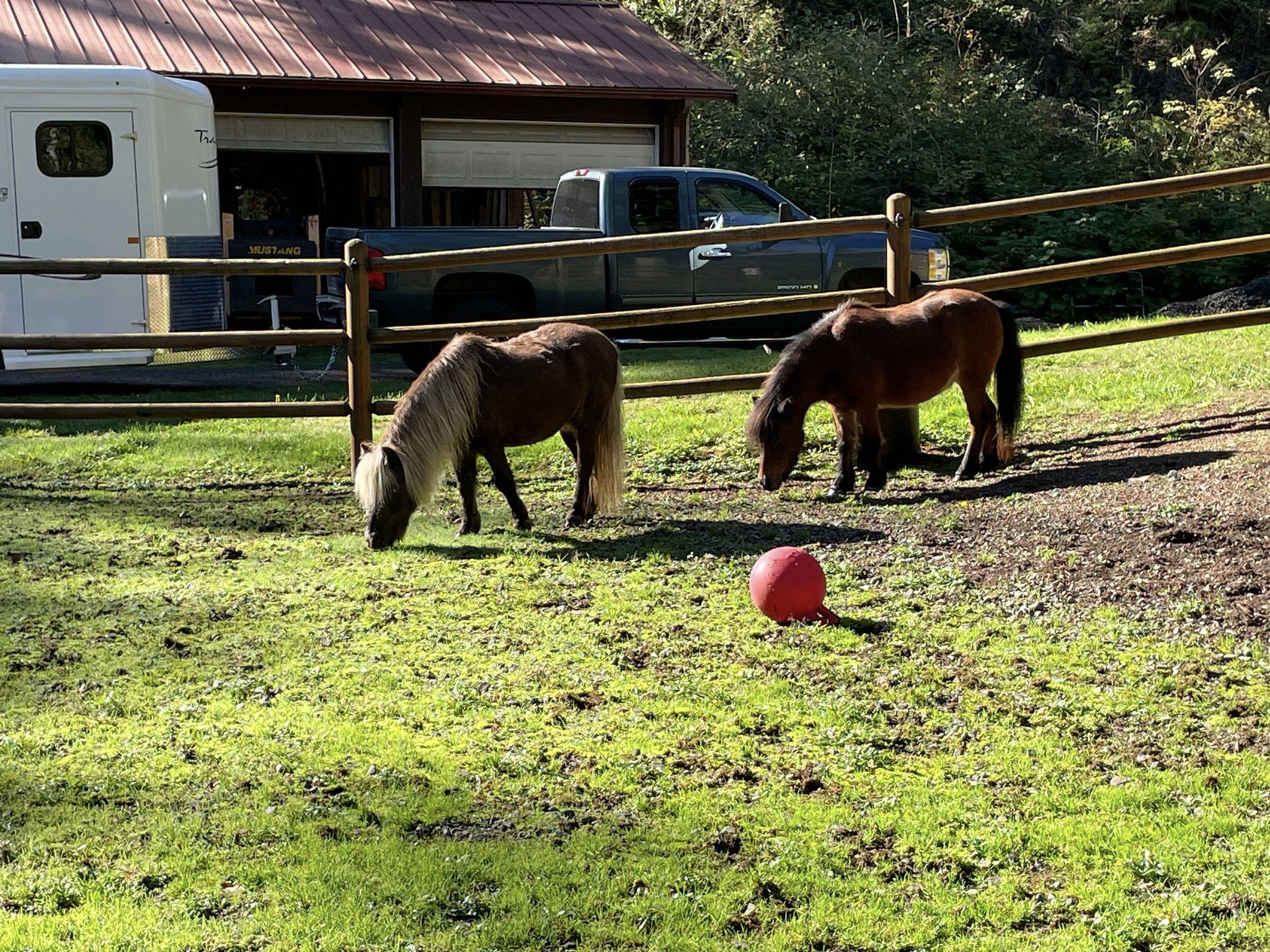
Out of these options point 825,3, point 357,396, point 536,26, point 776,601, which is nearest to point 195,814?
point 776,601

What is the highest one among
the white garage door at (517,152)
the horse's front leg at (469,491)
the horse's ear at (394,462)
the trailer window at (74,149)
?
the white garage door at (517,152)

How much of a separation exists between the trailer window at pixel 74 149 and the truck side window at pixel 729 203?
5650mm

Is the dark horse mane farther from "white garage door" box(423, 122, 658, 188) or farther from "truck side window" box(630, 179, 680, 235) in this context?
"white garage door" box(423, 122, 658, 188)

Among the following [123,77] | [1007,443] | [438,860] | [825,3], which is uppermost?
[825,3]

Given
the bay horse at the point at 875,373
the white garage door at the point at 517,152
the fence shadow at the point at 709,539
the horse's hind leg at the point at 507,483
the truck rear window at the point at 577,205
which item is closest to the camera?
the fence shadow at the point at 709,539

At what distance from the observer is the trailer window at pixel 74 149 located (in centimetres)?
1319

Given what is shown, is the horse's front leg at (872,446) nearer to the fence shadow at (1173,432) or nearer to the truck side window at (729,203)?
the fence shadow at (1173,432)

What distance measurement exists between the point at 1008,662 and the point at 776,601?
0.96 meters

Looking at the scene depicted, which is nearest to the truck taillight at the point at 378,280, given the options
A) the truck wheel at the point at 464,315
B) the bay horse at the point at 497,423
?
the truck wheel at the point at 464,315

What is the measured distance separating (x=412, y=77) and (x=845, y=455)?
10.6m

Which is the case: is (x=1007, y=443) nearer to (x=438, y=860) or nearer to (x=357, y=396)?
(x=357, y=396)

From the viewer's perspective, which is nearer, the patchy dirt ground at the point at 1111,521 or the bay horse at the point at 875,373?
the patchy dirt ground at the point at 1111,521

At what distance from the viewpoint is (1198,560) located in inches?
240

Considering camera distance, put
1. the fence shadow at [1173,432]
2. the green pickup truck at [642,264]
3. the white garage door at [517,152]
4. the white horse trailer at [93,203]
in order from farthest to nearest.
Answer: the white garage door at [517,152] < the green pickup truck at [642,264] < the white horse trailer at [93,203] < the fence shadow at [1173,432]
